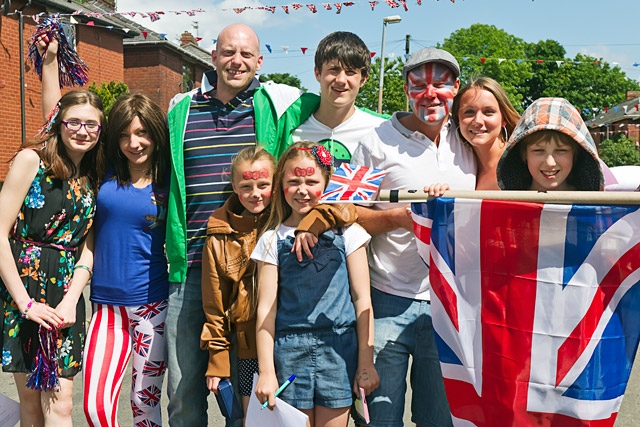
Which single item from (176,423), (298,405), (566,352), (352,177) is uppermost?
(352,177)

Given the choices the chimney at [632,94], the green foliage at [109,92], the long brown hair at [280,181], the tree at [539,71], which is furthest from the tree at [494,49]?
the long brown hair at [280,181]

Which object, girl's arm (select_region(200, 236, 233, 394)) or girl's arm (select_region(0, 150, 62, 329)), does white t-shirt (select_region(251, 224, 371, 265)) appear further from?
girl's arm (select_region(0, 150, 62, 329))

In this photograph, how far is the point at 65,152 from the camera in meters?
3.29

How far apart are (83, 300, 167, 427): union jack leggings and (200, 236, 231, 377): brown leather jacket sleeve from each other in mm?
418

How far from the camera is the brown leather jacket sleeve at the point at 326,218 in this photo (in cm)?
285

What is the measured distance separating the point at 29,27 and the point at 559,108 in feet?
61.6

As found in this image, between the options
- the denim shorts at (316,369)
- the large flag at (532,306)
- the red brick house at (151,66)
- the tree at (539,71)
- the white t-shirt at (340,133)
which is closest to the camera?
the large flag at (532,306)

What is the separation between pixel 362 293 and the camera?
2906mm

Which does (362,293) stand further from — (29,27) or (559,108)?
(29,27)

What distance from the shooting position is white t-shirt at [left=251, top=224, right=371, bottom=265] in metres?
2.88

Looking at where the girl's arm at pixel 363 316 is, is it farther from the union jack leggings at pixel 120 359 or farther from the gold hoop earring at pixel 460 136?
the union jack leggings at pixel 120 359

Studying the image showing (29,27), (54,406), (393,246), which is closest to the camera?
(393,246)

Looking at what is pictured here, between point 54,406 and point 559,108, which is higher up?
point 559,108

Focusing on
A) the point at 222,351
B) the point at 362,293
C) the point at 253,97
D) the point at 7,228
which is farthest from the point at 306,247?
the point at 7,228
